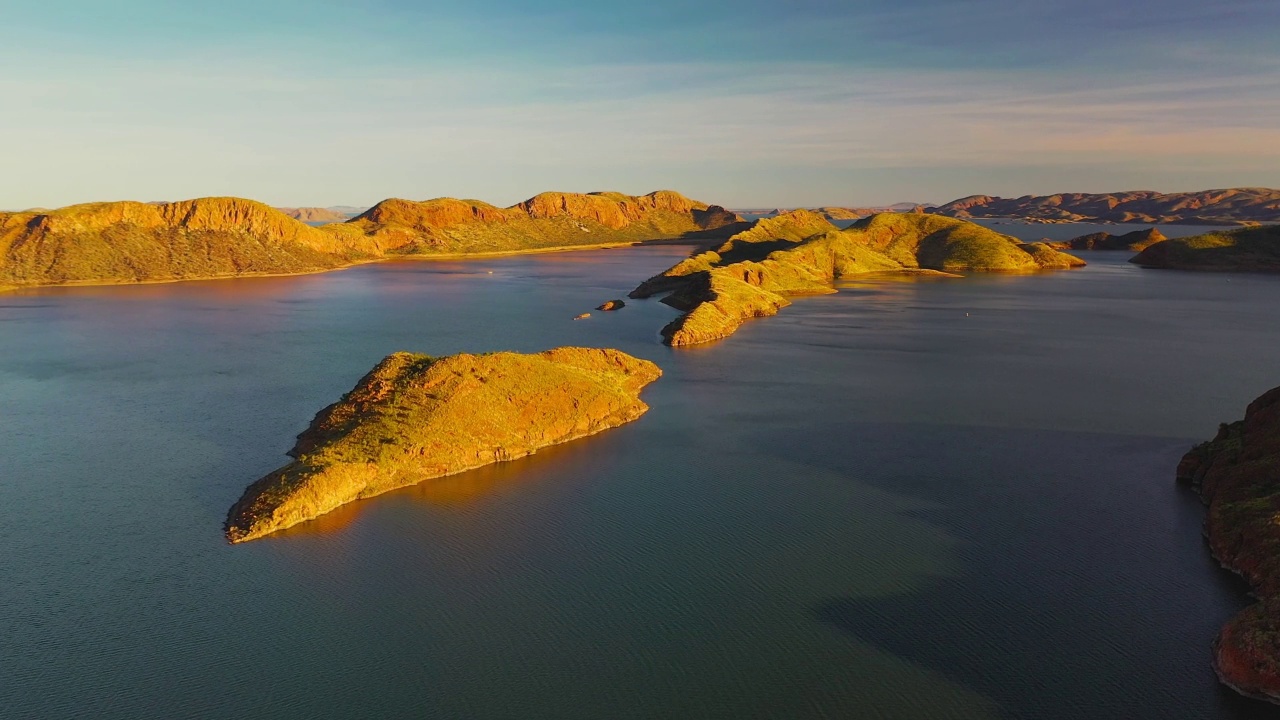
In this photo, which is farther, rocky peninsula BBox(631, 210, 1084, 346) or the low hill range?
the low hill range

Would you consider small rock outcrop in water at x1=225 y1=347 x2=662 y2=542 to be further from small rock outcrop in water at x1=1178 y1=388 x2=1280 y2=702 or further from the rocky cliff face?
the rocky cliff face

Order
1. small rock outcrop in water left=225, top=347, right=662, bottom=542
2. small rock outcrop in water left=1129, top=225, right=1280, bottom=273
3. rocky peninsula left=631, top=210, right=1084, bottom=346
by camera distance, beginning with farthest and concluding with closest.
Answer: small rock outcrop in water left=1129, top=225, right=1280, bottom=273
rocky peninsula left=631, top=210, right=1084, bottom=346
small rock outcrop in water left=225, top=347, right=662, bottom=542

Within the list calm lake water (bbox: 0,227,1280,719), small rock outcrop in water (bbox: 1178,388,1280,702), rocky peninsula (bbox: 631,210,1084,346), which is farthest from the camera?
rocky peninsula (bbox: 631,210,1084,346)

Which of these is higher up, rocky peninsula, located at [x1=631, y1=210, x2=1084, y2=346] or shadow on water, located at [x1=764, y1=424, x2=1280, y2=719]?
rocky peninsula, located at [x1=631, y1=210, x2=1084, y2=346]

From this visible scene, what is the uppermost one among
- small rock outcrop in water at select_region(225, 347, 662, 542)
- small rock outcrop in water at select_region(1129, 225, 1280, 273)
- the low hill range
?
the low hill range

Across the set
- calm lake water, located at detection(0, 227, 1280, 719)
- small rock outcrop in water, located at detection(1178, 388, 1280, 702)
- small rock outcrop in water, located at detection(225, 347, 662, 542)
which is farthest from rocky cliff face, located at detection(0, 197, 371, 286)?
small rock outcrop in water, located at detection(1178, 388, 1280, 702)

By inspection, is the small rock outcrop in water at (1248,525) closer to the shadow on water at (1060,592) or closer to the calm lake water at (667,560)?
the shadow on water at (1060,592)

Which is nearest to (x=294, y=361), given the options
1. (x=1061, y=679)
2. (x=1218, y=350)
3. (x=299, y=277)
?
(x=1061, y=679)

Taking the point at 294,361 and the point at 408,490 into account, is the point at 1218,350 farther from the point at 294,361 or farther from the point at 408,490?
the point at 294,361
